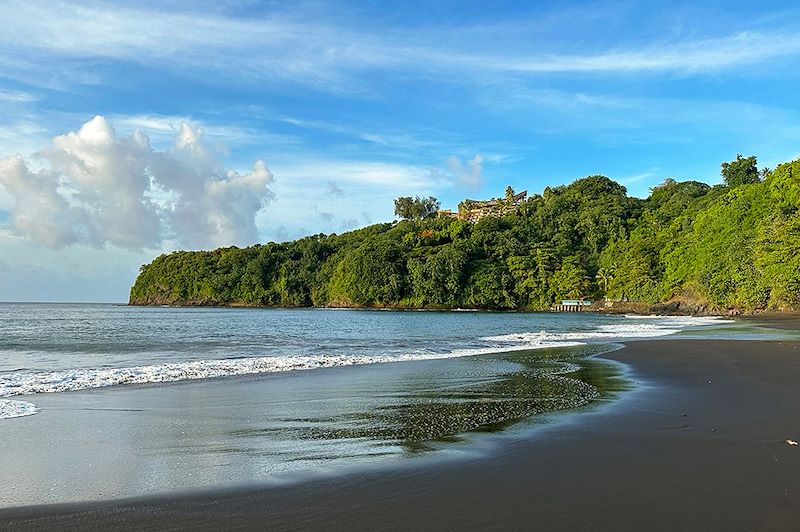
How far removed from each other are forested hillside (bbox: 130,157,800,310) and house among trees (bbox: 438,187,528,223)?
902 cm

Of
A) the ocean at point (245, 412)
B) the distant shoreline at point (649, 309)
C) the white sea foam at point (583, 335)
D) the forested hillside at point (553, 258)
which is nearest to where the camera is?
the ocean at point (245, 412)

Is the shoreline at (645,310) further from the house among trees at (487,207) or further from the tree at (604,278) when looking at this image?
the house among trees at (487,207)

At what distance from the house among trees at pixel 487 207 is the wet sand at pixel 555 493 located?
16385 centimetres

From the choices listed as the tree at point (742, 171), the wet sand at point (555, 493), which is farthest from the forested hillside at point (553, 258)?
the wet sand at point (555, 493)

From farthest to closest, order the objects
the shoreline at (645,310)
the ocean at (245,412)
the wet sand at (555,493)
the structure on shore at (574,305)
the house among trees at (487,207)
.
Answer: the house among trees at (487,207)
the structure on shore at (574,305)
the shoreline at (645,310)
the ocean at (245,412)
the wet sand at (555,493)

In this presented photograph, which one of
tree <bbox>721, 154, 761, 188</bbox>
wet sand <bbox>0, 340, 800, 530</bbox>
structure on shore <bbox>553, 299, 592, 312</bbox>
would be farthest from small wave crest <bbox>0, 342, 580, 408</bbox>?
tree <bbox>721, 154, 761, 188</bbox>

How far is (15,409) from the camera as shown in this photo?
984 cm

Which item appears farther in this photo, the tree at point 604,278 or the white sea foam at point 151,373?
the tree at point 604,278

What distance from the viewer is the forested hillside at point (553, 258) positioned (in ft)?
250

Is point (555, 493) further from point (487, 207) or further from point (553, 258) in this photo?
point (487, 207)

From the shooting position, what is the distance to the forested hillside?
250 ft

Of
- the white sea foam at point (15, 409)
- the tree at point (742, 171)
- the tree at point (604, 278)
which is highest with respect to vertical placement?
the tree at point (742, 171)

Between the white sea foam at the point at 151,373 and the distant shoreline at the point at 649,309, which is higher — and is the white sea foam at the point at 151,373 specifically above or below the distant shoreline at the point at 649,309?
above

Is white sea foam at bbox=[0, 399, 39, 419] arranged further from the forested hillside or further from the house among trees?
the house among trees
